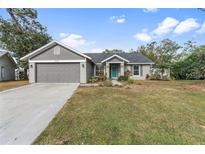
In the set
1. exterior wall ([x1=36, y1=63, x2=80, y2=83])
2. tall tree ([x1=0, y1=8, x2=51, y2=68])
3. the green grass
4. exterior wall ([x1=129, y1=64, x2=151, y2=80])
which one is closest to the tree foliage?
exterior wall ([x1=129, y1=64, x2=151, y2=80])

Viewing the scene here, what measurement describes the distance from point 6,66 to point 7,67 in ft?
0.94

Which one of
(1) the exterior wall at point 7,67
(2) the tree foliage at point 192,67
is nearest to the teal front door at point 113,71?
(2) the tree foliage at point 192,67

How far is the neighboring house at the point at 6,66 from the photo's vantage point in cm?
2261

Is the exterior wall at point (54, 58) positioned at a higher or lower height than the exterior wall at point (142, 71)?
higher

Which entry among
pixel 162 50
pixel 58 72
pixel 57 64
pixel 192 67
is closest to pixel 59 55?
pixel 57 64

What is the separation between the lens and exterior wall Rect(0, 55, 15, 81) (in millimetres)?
22994

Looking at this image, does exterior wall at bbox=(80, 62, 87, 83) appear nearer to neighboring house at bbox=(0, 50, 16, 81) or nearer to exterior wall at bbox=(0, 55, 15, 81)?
neighboring house at bbox=(0, 50, 16, 81)

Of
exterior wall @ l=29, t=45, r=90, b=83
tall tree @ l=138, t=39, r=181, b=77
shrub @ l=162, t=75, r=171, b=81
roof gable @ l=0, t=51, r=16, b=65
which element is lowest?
shrub @ l=162, t=75, r=171, b=81

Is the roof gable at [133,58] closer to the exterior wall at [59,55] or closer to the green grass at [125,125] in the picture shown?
the exterior wall at [59,55]

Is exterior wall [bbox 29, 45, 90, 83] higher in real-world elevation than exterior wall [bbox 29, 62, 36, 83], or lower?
higher
